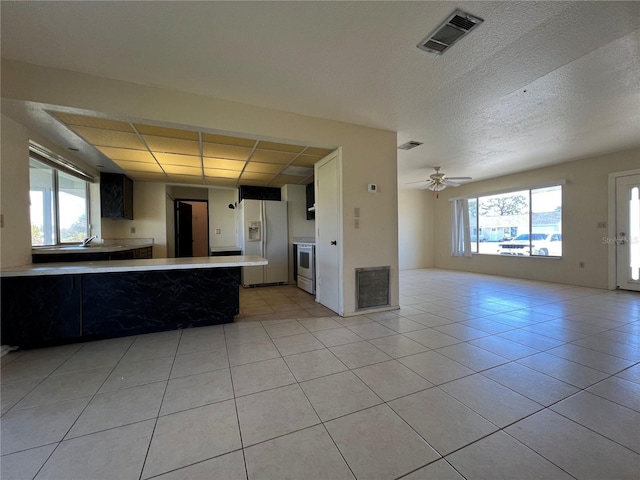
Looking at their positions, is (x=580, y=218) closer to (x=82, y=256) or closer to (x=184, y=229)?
(x=82, y=256)

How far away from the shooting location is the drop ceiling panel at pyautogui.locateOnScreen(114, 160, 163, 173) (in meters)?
4.20

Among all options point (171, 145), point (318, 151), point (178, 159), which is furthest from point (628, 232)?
point (178, 159)

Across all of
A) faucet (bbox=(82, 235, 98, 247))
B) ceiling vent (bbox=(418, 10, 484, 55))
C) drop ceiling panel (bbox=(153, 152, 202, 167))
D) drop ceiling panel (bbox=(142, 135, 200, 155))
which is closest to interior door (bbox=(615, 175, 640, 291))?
ceiling vent (bbox=(418, 10, 484, 55))

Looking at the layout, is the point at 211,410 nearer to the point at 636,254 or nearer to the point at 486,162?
the point at 486,162

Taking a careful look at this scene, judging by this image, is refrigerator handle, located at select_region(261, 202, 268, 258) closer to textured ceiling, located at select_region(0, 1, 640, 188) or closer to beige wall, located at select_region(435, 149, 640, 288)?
textured ceiling, located at select_region(0, 1, 640, 188)

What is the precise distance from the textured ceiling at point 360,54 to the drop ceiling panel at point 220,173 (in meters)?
1.31

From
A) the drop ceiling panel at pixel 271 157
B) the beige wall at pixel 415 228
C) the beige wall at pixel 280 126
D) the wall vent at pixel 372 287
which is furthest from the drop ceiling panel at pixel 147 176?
the beige wall at pixel 415 228

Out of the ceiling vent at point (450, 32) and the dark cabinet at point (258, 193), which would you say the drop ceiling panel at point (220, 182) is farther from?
the ceiling vent at point (450, 32)

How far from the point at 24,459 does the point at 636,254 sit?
26.6ft

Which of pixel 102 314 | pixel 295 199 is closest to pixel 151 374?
pixel 102 314

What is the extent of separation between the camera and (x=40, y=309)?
2.50 metres

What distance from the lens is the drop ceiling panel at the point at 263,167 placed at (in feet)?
14.3

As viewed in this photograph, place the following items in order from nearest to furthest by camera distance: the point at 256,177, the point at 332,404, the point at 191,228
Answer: the point at 332,404 → the point at 256,177 → the point at 191,228

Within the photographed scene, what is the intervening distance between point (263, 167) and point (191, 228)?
4.60m
